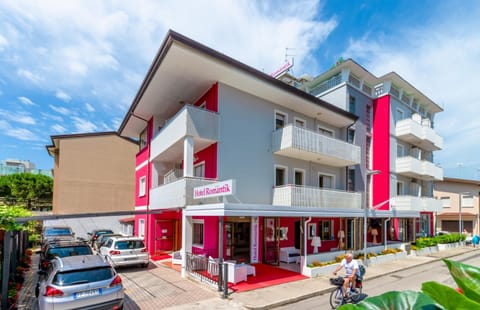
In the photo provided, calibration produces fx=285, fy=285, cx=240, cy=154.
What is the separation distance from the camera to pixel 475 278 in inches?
37.4

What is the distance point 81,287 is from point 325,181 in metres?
16.0

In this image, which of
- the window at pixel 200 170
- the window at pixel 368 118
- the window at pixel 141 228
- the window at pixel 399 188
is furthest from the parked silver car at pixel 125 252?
the window at pixel 399 188

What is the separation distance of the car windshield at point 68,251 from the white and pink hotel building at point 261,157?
296 cm

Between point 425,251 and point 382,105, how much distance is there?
11.4 meters

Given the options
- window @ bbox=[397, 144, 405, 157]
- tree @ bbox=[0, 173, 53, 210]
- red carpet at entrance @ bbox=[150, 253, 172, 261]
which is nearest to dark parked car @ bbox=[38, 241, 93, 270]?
red carpet at entrance @ bbox=[150, 253, 172, 261]

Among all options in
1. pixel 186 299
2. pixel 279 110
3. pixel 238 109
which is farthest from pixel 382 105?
pixel 186 299

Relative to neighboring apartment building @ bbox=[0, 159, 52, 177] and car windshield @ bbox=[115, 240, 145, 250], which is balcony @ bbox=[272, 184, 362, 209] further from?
neighboring apartment building @ bbox=[0, 159, 52, 177]

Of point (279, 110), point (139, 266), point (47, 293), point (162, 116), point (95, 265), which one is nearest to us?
point (47, 293)

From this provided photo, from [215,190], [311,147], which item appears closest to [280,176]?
[311,147]

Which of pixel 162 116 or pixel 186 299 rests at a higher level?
pixel 162 116

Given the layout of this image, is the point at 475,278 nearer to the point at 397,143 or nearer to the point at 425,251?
the point at 425,251

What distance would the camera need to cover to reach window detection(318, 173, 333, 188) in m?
19.5

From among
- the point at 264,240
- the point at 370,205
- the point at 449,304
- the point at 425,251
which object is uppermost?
the point at 449,304

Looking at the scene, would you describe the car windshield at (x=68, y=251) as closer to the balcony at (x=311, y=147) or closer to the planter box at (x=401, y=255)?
the balcony at (x=311, y=147)
